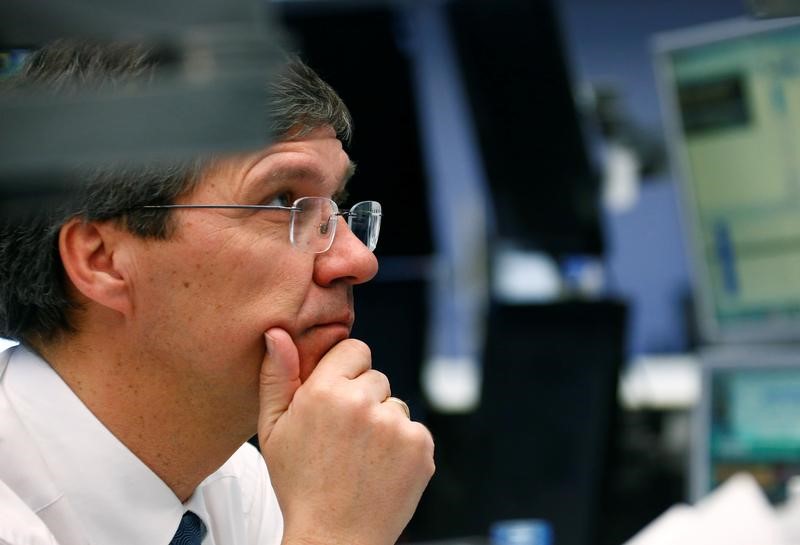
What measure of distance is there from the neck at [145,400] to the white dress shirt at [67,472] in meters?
0.02

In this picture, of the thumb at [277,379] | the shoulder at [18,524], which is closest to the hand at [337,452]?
the thumb at [277,379]

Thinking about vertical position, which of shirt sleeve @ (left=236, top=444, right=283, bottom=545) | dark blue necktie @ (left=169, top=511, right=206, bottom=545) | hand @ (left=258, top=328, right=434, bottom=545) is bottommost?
shirt sleeve @ (left=236, top=444, right=283, bottom=545)

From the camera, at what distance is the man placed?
1243mm

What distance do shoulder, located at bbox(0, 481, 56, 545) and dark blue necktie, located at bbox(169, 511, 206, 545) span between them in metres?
0.20

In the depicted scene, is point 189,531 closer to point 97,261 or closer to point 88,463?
point 88,463

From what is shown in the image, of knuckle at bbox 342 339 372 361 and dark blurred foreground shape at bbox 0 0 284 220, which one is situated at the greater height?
dark blurred foreground shape at bbox 0 0 284 220

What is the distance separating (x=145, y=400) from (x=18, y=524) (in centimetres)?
22

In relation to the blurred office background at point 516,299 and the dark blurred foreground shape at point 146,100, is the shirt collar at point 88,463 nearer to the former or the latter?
the dark blurred foreground shape at point 146,100

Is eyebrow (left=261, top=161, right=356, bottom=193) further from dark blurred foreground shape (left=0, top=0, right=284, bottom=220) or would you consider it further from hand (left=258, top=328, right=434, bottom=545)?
dark blurred foreground shape (left=0, top=0, right=284, bottom=220)

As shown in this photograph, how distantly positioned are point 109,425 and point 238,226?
29cm

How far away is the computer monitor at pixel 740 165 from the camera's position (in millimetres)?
2182

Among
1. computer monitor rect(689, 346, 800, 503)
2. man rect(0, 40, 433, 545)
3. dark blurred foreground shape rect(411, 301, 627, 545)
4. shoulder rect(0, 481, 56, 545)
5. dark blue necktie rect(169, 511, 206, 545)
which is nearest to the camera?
shoulder rect(0, 481, 56, 545)

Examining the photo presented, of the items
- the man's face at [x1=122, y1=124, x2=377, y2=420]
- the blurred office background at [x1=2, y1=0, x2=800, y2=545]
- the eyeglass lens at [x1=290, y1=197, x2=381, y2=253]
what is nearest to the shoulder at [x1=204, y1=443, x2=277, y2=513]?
the man's face at [x1=122, y1=124, x2=377, y2=420]

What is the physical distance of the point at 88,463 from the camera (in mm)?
1291
